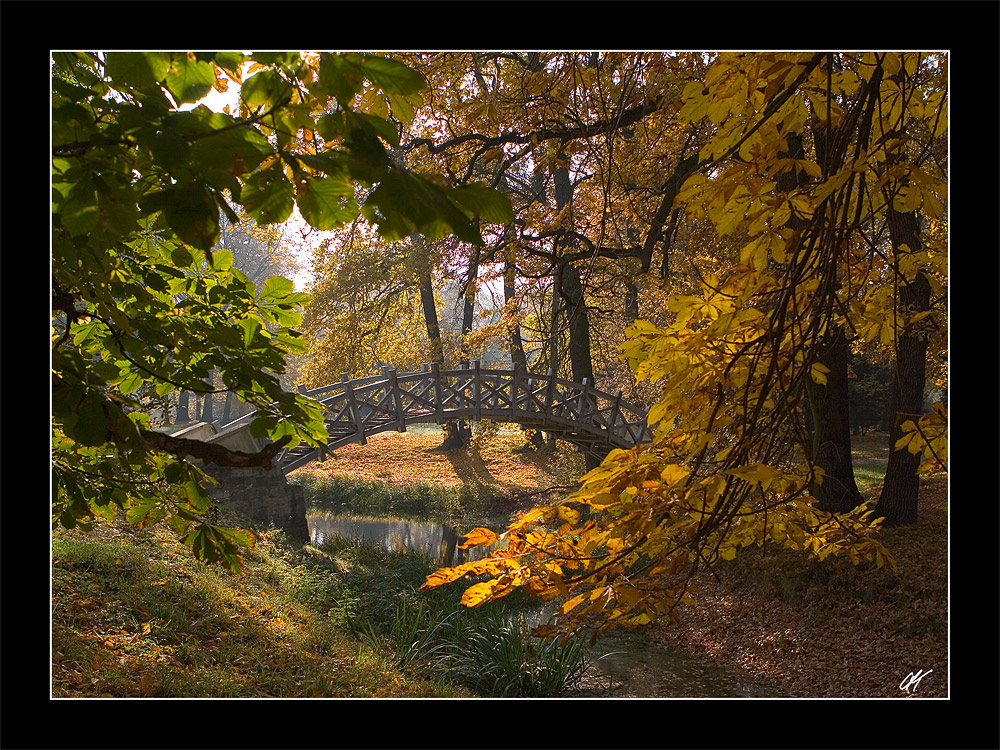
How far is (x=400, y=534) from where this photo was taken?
42.0 feet

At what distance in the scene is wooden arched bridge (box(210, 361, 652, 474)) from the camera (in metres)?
11.7

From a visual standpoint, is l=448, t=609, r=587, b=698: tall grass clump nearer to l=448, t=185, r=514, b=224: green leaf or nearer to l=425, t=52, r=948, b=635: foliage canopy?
l=425, t=52, r=948, b=635: foliage canopy

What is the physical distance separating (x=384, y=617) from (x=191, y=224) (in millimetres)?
6691

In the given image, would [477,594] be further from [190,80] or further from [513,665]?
[513,665]

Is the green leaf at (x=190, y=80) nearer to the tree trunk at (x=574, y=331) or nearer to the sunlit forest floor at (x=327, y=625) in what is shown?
the sunlit forest floor at (x=327, y=625)

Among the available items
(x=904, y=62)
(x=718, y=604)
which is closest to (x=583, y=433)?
(x=718, y=604)

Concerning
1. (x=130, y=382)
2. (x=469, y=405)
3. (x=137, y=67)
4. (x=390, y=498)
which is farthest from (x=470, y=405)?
(x=137, y=67)

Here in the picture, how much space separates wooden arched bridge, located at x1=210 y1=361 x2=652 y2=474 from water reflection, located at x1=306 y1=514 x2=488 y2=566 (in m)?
1.51

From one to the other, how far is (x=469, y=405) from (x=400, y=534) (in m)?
2.52

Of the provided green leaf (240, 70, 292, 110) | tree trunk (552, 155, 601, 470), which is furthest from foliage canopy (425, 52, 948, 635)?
tree trunk (552, 155, 601, 470)
